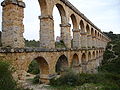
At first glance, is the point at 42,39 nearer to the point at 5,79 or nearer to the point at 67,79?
the point at 67,79

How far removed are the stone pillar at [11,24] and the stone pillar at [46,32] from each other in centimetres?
319

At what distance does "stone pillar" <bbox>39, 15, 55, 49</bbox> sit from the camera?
35.1ft

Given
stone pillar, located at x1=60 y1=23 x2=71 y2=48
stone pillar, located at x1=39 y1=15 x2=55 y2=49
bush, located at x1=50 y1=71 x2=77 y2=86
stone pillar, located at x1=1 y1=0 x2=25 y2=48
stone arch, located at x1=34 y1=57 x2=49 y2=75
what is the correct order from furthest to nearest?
stone pillar, located at x1=60 y1=23 x2=71 y2=48 < bush, located at x1=50 y1=71 x2=77 y2=86 < stone pillar, located at x1=39 y1=15 x2=55 y2=49 < stone arch, located at x1=34 y1=57 x2=49 y2=75 < stone pillar, located at x1=1 y1=0 x2=25 y2=48

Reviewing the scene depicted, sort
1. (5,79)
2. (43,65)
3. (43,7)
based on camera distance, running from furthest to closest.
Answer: (43,7), (43,65), (5,79)

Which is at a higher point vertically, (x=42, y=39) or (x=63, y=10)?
(x=63, y=10)

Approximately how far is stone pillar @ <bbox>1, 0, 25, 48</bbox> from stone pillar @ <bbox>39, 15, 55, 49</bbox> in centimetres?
319

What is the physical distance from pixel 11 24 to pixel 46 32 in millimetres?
3684

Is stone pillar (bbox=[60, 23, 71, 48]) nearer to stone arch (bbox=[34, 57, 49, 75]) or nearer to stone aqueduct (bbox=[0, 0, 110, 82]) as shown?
stone aqueduct (bbox=[0, 0, 110, 82])

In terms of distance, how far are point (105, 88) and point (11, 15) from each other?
21.4ft

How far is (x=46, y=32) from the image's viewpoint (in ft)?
35.2

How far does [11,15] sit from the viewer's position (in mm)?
7328

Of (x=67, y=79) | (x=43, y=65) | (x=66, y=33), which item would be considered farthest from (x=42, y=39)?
(x=66, y=33)

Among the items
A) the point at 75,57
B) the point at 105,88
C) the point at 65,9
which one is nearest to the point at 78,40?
the point at 75,57

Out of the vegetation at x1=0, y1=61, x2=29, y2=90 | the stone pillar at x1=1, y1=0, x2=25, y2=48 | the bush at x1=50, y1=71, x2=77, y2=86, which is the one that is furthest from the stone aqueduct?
the vegetation at x1=0, y1=61, x2=29, y2=90
